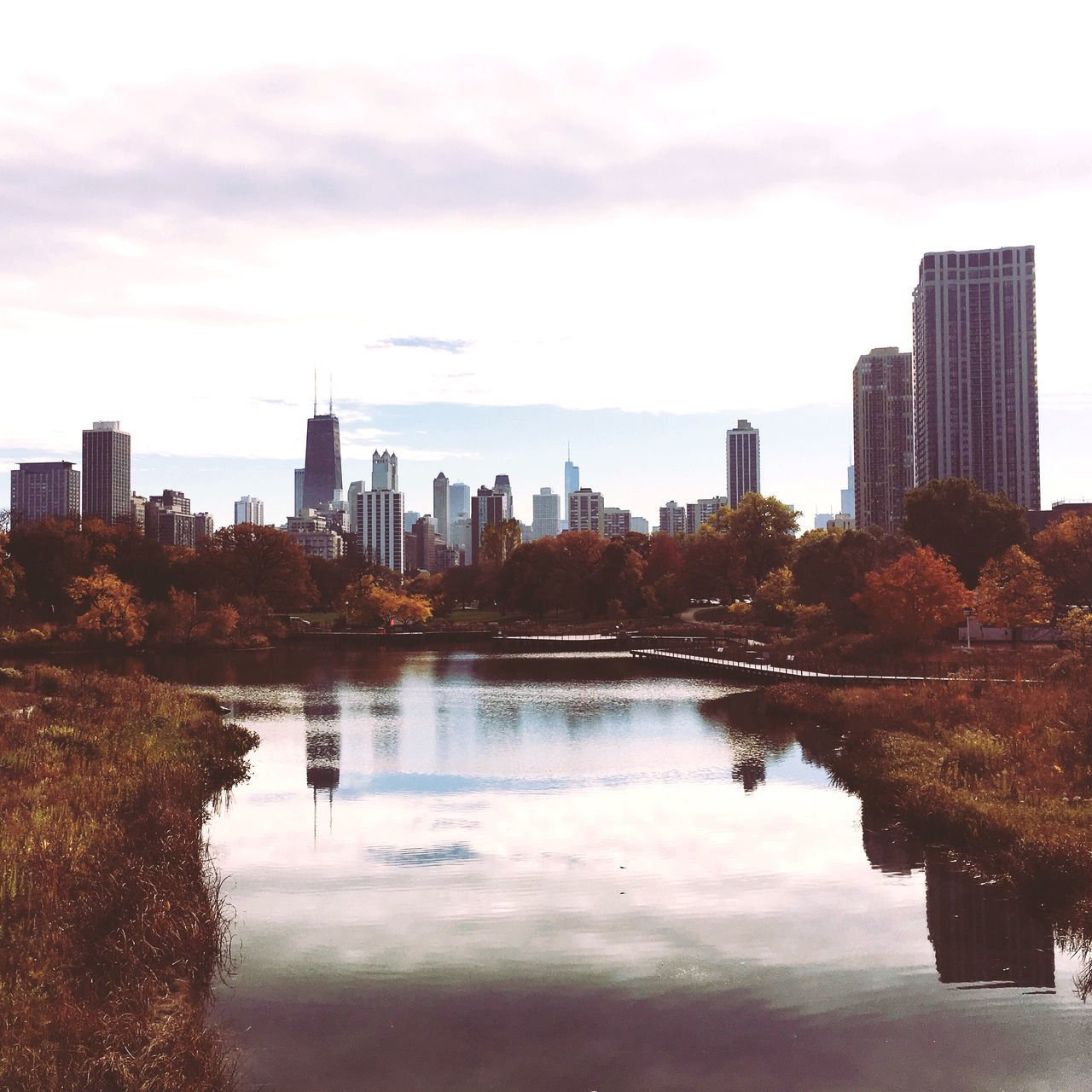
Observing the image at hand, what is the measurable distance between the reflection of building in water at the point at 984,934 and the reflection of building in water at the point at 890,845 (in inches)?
30.5

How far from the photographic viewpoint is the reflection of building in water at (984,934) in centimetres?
1446

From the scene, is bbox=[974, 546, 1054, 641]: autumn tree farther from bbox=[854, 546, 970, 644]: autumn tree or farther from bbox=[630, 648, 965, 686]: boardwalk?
bbox=[630, 648, 965, 686]: boardwalk

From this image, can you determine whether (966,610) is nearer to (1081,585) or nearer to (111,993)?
(1081,585)

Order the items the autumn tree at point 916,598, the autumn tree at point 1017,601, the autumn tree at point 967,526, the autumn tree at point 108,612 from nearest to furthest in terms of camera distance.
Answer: the autumn tree at point 916,598 → the autumn tree at point 1017,601 → the autumn tree at point 967,526 → the autumn tree at point 108,612

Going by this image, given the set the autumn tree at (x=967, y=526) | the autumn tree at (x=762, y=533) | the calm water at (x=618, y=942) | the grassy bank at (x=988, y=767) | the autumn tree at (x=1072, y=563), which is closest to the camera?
the calm water at (x=618, y=942)

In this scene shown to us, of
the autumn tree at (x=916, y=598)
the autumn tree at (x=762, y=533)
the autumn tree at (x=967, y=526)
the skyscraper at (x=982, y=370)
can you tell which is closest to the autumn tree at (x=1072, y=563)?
the autumn tree at (x=967, y=526)

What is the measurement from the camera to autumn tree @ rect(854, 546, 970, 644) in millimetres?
50562

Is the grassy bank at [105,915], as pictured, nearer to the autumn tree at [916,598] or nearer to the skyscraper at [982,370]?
the autumn tree at [916,598]

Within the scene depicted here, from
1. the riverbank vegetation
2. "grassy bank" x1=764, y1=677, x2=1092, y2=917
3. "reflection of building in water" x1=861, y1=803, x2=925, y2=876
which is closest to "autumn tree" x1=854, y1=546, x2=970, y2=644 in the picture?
the riverbank vegetation

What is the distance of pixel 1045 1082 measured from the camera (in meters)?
11.3

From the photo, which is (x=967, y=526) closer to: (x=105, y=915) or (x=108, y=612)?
(x=108, y=612)

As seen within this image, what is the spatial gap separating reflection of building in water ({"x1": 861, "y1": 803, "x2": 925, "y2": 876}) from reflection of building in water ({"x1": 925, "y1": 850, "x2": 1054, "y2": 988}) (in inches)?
30.5

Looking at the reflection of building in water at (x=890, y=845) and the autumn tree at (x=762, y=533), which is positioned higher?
the autumn tree at (x=762, y=533)

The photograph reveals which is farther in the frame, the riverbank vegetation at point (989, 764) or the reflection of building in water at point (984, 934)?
the riverbank vegetation at point (989, 764)
